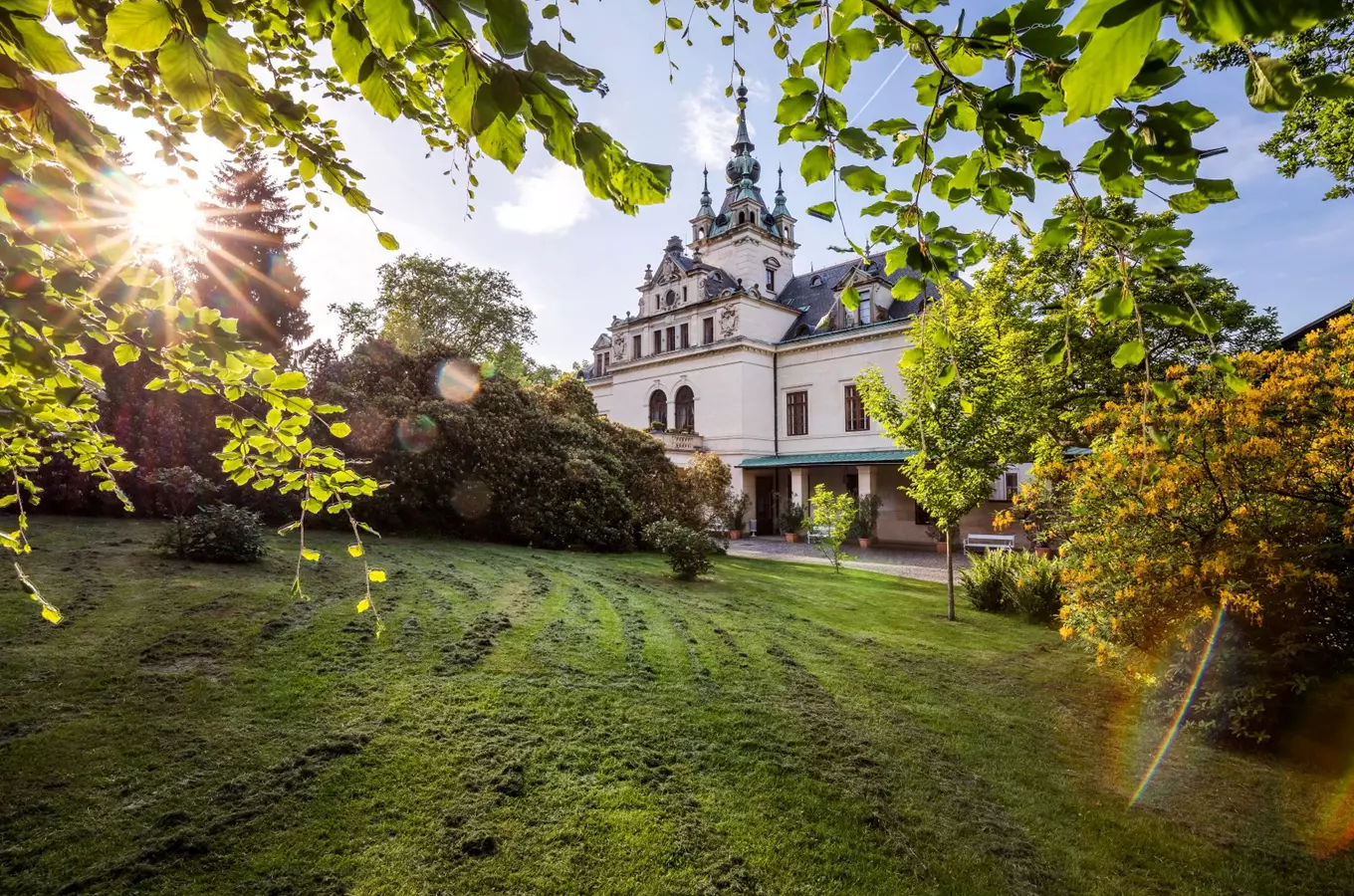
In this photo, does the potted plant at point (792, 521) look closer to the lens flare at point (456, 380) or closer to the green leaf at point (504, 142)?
the lens flare at point (456, 380)

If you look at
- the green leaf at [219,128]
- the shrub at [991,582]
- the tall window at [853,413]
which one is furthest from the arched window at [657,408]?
the green leaf at [219,128]

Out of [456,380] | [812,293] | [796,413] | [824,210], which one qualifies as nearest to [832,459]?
[796,413]

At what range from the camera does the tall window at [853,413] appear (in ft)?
83.9

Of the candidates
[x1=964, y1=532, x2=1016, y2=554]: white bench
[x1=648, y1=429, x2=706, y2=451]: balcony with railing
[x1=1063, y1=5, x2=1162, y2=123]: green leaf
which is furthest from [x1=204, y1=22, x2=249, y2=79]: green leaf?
[x1=648, y1=429, x2=706, y2=451]: balcony with railing

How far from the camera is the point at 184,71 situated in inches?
44.3

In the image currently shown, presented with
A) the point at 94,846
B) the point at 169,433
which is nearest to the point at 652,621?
the point at 94,846

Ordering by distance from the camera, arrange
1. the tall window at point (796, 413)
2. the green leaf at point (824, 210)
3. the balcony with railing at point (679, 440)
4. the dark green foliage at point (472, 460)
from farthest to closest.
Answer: the tall window at point (796, 413)
the balcony with railing at point (679, 440)
the dark green foliage at point (472, 460)
the green leaf at point (824, 210)

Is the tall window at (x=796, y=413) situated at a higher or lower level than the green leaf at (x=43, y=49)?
higher

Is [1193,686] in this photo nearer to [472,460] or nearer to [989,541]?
[472,460]

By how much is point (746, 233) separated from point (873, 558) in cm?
1840

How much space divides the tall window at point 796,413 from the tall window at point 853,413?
7.38ft

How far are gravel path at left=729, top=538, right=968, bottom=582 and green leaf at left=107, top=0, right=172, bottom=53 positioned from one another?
49.3 ft

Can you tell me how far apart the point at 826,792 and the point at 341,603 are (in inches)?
237

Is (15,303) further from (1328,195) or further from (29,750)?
(1328,195)
